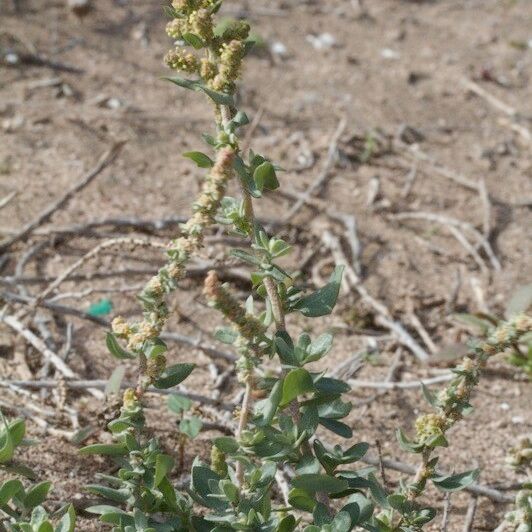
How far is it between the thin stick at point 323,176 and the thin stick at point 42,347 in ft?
4.07

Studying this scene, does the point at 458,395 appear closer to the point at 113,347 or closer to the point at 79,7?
the point at 113,347

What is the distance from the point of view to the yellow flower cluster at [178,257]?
1.56 metres

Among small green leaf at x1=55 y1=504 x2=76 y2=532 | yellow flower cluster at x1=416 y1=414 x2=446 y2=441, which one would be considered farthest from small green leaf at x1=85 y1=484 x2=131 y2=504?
yellow flower cluster at x1=416 y1=414 x2=446 y2=441

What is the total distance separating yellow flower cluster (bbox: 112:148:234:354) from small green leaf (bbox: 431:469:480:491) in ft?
2.04

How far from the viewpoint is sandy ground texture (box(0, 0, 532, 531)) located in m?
2.85

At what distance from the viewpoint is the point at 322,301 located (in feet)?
5.96

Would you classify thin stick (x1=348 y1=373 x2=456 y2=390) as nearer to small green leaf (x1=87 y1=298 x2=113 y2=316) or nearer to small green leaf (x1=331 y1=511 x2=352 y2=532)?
small green leaf (x1=87 y1=298 x2=113 y2=316)

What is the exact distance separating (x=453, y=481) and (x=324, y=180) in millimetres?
2295

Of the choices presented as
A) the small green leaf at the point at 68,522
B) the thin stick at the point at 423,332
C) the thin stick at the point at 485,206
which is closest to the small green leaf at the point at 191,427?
the small green leaf at the point at 68,522

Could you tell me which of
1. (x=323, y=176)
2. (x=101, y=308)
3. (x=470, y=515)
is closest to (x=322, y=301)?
(x=470, y=515)

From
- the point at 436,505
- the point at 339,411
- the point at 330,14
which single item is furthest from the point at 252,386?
the point at 330,14

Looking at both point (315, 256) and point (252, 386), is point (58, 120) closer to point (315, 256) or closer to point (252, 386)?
point (315, 256)

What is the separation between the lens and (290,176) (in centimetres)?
405

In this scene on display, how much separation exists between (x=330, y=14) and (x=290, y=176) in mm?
1830
